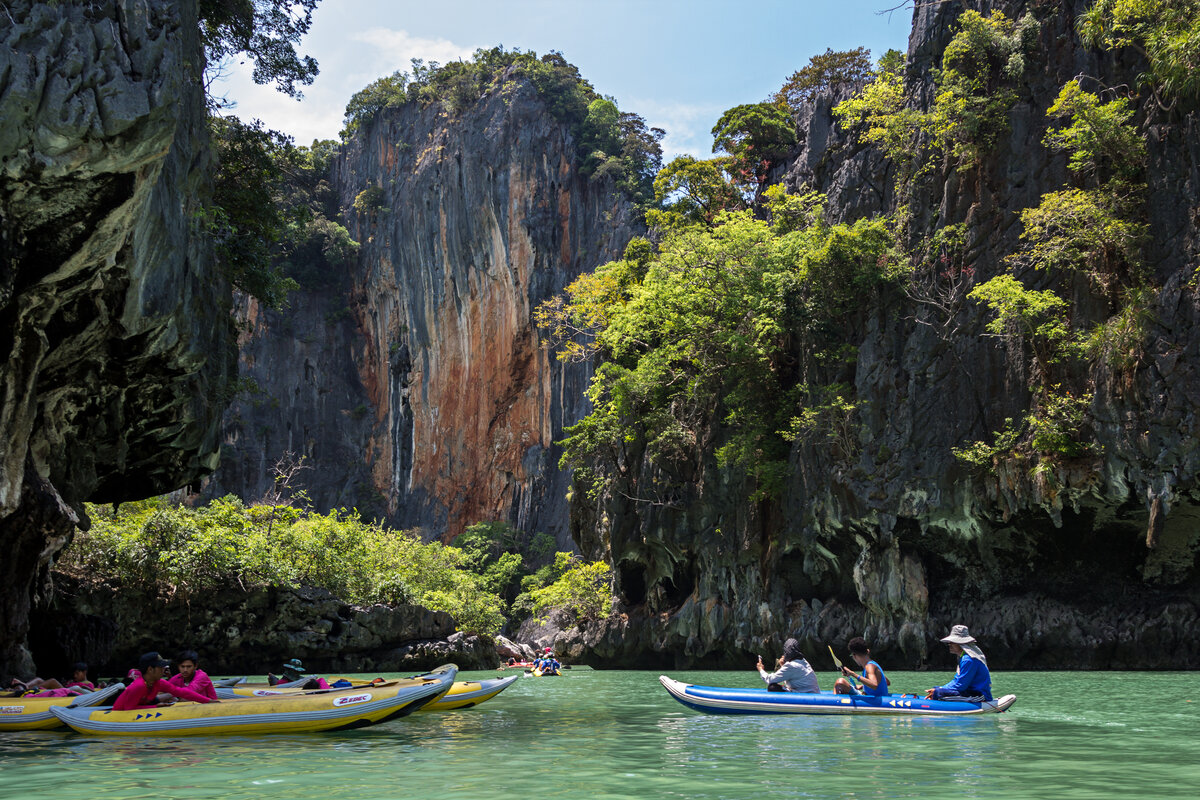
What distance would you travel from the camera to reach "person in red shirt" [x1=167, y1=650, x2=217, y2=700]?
10.1 m

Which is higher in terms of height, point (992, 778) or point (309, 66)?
point (309, 66)

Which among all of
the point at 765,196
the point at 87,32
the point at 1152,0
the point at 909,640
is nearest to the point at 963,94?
the point at 1152,0

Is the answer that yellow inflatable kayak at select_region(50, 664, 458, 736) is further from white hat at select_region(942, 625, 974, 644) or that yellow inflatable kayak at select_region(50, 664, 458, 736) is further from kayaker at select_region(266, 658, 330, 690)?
white hat at select_region(942, 625, 974, 644)

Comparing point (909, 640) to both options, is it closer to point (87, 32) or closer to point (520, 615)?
point (87, 32)

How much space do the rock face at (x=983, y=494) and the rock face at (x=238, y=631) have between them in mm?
7994

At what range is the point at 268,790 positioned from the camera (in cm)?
582

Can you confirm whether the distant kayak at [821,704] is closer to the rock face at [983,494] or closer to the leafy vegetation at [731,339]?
the rock face at [983,494]

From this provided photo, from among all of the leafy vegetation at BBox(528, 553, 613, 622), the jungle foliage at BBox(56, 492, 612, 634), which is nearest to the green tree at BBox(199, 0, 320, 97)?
the jungle foliage at BBox(56, 492, 612, 634)

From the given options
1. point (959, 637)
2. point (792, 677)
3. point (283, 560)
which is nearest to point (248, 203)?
point (283, 560)

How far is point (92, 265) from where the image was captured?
999cm

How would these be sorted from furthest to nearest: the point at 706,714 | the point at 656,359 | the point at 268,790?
the point at 656,359, the point at 706,714, the point at 268,790

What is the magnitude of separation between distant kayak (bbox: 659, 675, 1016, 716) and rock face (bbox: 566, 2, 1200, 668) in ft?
31.6

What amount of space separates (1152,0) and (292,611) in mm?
23538

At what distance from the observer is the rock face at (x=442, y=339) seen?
1903 inches
